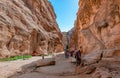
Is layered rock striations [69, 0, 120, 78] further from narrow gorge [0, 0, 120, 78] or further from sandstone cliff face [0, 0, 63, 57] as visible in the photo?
sandstone cliff face [0, 0, 63, 57]

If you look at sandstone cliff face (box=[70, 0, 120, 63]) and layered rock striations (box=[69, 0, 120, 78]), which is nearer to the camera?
layered rock striations (box=[69, 0, 120, 78])

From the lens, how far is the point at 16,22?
95.5 feet

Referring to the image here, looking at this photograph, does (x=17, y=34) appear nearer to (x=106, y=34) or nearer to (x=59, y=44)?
(x=106, y=34)

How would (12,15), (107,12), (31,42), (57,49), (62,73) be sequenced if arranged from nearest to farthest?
1. (62,73)
2. (107,12)
3. (12,15)
4. (31,42)
5. (57,49)

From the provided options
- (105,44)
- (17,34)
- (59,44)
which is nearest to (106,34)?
(105,44)

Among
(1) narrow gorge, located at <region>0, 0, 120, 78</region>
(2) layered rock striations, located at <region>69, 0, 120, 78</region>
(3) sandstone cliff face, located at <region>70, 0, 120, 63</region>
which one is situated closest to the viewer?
(2) layered rock striations, located at <region>69, 0, 120, 78</region>

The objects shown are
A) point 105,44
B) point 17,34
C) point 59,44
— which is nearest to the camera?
point 105,44

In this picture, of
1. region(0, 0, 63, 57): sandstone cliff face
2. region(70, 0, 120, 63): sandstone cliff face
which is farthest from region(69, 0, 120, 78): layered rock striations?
region(0, 0, 63, 57): sandstone cliff face

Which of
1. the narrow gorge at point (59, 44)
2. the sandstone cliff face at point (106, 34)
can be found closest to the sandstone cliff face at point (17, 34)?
the narrow gorge at point (59, 44)

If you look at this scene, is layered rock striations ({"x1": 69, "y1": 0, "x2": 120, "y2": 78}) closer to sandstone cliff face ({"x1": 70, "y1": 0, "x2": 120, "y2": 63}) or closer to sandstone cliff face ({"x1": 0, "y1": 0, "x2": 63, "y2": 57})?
sandstone cliff face ({"x1": 70, "y1": 0, "x2": 120, "y2": 63})

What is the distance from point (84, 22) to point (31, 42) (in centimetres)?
1263

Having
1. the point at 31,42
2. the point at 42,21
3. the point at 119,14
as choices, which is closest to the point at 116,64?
the point at 119,14

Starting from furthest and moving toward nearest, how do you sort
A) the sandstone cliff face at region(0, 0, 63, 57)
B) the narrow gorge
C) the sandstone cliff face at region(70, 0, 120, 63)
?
1. the sandstone cliff face at region(0, 0, 63, 57)
2. the sandstone cliff face at region(70, 0, 120, 63)
3. the narrow gorge

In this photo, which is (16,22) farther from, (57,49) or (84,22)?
(57,49)
